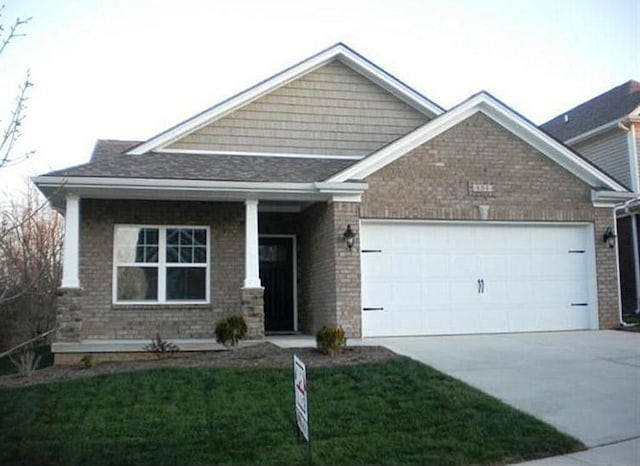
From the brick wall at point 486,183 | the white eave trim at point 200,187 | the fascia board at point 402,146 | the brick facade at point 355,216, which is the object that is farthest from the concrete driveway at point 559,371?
the fascia board at point 402,146

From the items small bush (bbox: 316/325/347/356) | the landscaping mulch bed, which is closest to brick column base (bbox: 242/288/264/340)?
the landscaping mulch bed

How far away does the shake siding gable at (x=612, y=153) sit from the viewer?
21953mm

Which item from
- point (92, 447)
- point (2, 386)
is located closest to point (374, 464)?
point (92, 447)

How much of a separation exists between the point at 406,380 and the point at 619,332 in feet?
24.2

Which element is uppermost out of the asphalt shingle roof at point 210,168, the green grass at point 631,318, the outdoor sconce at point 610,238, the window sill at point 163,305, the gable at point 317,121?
the gable at point 317,121

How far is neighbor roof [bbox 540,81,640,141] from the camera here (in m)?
22.7

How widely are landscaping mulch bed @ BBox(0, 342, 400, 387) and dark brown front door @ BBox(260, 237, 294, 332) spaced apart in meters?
4.54

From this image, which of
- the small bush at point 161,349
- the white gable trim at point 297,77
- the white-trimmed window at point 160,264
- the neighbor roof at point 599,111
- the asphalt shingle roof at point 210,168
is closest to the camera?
the small bush at point 161,349

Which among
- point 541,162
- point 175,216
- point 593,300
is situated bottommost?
point 593,300

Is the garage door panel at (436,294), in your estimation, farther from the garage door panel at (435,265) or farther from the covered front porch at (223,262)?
the covered front porch at (223,262)

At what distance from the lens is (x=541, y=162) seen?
1528cm

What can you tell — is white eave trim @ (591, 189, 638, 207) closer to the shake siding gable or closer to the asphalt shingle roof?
the asphalt shingle roof

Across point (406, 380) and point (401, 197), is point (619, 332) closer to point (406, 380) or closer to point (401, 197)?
point (401, 197)

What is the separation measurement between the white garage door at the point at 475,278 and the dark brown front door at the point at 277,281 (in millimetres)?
3252
